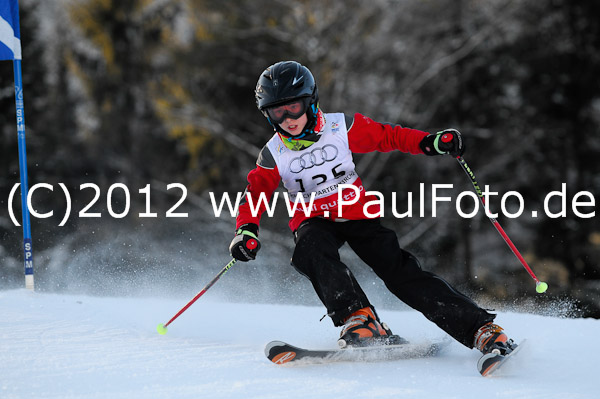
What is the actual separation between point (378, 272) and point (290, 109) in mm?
997

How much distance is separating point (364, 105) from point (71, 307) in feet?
34.8

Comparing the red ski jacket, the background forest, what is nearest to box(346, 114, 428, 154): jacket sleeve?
the red ski jacket

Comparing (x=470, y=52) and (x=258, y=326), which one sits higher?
(x=470, y=52)

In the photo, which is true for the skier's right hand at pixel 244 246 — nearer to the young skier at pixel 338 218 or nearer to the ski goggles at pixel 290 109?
the young skier at pixel 338 218

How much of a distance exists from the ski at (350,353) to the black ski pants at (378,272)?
0.16 m

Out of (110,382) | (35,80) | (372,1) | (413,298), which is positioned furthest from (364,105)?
(110,382)

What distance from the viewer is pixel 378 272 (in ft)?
11.1

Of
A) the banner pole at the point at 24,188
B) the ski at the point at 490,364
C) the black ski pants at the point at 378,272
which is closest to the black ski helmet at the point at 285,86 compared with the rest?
the black ski pants at the point at 378,272

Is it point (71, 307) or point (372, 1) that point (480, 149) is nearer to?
point (372, 1)

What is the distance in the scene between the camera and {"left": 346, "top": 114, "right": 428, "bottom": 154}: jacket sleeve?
3.44m

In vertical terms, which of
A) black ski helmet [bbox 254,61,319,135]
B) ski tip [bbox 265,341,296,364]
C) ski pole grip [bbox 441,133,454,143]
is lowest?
ski tip [bbox 265,341,296,364]

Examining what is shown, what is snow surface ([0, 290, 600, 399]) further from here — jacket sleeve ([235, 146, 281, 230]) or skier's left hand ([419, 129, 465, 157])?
skier's left hand ([419, 129, 465, 157])

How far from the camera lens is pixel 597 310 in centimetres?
1272

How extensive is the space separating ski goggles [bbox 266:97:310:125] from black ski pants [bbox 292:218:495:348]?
1.91 ft
